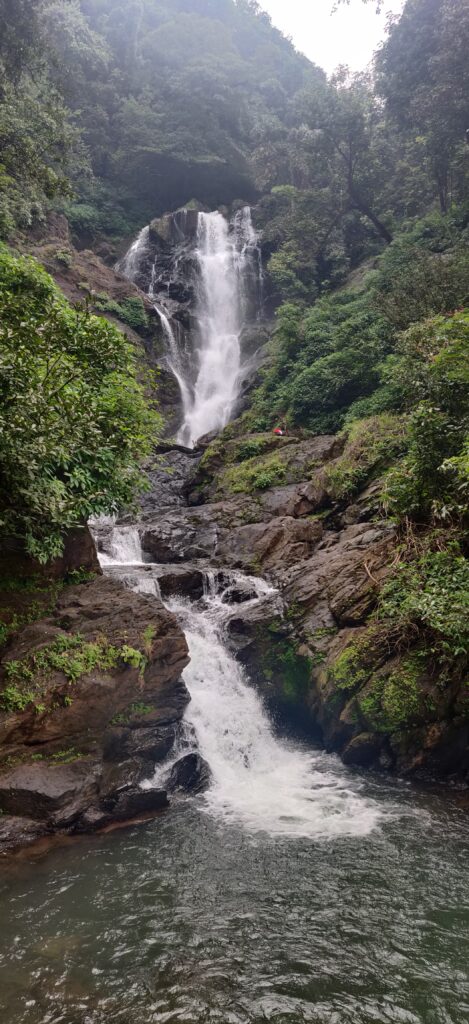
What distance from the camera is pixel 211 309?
32.6m

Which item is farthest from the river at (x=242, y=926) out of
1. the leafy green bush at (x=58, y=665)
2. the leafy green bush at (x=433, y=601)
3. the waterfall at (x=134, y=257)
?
the waterfall at (x=134, y=257)

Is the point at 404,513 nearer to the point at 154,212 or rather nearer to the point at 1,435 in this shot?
the point at 1,435

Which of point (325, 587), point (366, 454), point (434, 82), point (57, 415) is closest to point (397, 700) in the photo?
point (325, 587)

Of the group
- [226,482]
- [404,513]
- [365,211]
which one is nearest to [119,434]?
[404,513]

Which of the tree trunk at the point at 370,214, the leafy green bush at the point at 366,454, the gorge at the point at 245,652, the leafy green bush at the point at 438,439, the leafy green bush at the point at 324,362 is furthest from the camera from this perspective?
the tree trunk at the point at 370,214

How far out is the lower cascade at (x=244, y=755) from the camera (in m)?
8.16

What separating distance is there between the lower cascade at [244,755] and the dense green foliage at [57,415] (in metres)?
4.24

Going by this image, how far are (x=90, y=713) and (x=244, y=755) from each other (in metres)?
3.45

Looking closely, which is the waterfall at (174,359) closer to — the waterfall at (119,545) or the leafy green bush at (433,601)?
the waterfall at (119,545)

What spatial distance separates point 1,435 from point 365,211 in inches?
1163

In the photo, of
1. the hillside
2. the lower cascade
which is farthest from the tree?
the lower cascade

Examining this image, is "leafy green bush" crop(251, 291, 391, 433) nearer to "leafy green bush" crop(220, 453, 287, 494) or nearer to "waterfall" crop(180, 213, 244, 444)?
"leafy green bush" crop(220, 453, 287, 494)

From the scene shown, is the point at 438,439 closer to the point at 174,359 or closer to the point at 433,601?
the point at 433,601

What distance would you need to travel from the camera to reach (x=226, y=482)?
64.3ft
